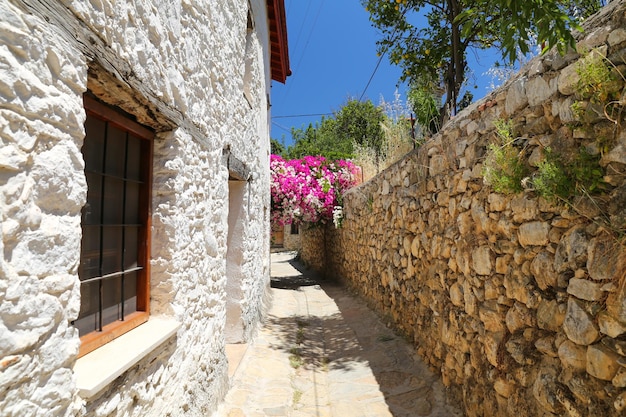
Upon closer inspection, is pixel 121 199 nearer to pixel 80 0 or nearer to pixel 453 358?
pixel 80 0

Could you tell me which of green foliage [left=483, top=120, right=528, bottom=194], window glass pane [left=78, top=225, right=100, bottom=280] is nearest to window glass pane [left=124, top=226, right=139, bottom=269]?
window glass pane [left=78, top=225, right=100, bottom=280]

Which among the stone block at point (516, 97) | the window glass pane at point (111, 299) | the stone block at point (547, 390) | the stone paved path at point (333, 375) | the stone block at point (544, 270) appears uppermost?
the stone block at point (516, 97)

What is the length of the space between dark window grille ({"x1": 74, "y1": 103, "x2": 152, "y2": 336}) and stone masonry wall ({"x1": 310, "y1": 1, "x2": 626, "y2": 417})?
86.3 inches

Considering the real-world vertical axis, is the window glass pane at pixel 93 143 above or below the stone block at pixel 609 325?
above

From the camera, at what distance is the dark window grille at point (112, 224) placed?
1.78m

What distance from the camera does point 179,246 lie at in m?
2.40

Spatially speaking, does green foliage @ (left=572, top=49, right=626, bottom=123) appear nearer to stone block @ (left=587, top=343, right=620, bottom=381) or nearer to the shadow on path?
stone block @ (left=587, top=343, right=620, bottom=381)

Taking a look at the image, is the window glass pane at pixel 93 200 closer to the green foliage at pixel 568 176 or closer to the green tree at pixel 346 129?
the green foliage at pixel 568 176

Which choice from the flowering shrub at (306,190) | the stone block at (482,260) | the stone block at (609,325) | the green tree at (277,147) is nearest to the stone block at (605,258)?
the stone block at (609,325)

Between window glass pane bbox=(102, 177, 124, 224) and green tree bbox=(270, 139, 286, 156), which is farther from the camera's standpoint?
green tree bbox=(270, 139, 286, 156)

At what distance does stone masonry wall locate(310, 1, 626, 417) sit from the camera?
5.56ft

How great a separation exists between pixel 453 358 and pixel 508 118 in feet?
6.42

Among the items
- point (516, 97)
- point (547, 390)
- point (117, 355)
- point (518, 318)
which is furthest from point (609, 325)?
point (117, 355)

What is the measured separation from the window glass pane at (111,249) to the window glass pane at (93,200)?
10 cm
